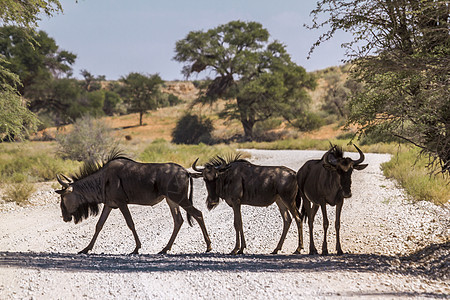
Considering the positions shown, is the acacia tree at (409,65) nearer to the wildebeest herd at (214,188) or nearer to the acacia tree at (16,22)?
the wildebeest herd at (214,188)

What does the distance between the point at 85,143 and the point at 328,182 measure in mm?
17919

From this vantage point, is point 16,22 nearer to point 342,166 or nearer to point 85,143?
point 342,166

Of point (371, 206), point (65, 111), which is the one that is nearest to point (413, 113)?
point (371, 206)

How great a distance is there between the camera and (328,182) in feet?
23.8

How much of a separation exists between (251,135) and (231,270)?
38.9 metres

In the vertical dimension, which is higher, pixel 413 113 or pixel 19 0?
pixel 19 0

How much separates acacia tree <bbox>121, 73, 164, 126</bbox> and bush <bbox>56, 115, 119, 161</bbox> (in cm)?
4378

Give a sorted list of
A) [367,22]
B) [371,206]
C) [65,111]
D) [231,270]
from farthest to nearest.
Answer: [65,111] → [371,206] → [367,22] → [231,270]

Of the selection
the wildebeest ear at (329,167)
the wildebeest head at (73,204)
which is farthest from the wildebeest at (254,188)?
the wildebeest head at (73,204)

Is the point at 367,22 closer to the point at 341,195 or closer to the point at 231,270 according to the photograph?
the point at 341,195

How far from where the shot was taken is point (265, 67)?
149 feet

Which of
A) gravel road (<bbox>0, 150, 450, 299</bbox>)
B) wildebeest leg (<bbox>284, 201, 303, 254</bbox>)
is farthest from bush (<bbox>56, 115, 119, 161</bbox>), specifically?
wildebeest leg (<bbox>284, 201, 303, 254</bbox>)

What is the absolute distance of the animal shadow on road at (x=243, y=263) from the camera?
6.23 meters

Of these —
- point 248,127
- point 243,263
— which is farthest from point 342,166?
point 248,127
